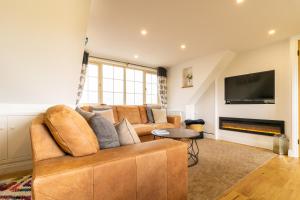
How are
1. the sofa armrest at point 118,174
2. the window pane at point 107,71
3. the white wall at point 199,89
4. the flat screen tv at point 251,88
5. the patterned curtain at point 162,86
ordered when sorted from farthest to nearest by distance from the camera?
1. the patterned curtain at point 162,86
2. the window pane at point 107,71
3. the white wall at point 199,89
4. the flat screen tv at point 251,88
5. the sofa armrest at point 118,174

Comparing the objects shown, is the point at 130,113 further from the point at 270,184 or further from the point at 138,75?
the point at 270,184

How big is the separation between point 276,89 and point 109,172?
3.73 m

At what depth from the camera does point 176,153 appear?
1.26 meters

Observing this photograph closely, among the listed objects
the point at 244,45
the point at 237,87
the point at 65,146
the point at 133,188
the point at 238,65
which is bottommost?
the point at 133,188

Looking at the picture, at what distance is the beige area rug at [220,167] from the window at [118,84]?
2409 mm

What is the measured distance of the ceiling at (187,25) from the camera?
2.06 m

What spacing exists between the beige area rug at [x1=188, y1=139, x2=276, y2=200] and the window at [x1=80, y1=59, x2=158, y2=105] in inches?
94.8

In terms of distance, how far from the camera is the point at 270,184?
6.21 ft

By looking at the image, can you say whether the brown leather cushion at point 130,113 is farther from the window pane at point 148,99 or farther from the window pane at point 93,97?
the window pane at point 148,99

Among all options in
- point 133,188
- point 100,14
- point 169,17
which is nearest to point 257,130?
point 169,17

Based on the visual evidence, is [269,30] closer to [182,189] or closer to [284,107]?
[284,107]

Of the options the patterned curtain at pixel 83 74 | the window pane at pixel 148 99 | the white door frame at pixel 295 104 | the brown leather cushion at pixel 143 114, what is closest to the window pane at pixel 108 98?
the patterned curtain at pixel 83 74

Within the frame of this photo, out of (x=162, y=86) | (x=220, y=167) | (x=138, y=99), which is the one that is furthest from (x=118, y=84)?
(x=220, y=167)

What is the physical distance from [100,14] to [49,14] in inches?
27.5
